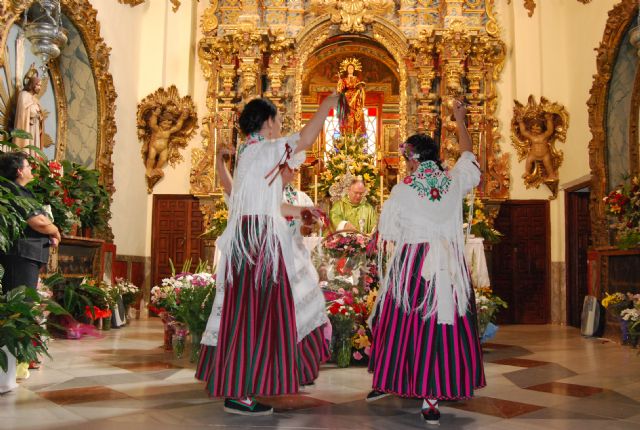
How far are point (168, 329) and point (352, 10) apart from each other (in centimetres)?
783

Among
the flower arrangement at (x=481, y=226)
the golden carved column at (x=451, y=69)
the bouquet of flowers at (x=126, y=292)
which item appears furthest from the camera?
the golden carved column at (x=451, y=69)

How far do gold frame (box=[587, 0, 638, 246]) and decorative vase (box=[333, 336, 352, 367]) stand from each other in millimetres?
5611

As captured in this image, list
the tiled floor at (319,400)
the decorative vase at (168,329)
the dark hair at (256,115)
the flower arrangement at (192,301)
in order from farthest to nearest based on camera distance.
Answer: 1. the decorative vase at (168,329)
2. the flower arrangement at (192,301)
3. the dark hair at (256,115)
4. the tiled floor at (319,400)

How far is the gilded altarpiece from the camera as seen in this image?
38.1 feet

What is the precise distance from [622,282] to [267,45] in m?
7.58

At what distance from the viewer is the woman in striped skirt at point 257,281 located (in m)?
3.51

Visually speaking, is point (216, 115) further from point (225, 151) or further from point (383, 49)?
point (225, 151)

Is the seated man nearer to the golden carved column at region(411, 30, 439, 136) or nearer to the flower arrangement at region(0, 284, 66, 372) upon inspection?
the golden carved column at region(411, 30, 439, 136)

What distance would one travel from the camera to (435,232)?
12.4 feet

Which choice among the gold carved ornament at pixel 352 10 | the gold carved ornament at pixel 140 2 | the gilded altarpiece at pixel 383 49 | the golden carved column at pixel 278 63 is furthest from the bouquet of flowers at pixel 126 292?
the gold carved ornament at pixel 352 10

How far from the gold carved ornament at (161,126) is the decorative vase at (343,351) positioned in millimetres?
7226

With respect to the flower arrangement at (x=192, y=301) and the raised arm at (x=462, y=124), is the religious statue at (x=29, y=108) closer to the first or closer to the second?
the flower arrangement at (x=192, y=301)

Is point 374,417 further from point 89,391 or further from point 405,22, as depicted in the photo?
point 405,22

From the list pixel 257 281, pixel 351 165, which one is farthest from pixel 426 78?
pixel 257 281
